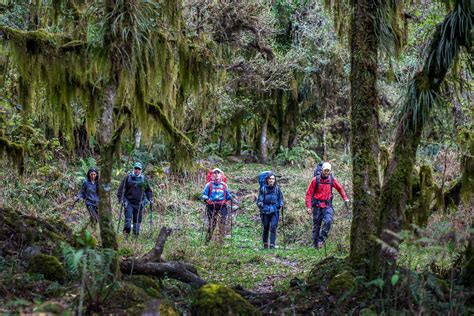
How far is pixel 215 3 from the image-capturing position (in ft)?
69.5

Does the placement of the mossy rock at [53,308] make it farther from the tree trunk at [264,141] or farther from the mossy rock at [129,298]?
the tree trunk at [264,141]

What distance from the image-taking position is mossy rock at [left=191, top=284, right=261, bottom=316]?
5527mm

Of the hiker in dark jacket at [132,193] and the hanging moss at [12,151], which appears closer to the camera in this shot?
the hanging moss at [12,151]

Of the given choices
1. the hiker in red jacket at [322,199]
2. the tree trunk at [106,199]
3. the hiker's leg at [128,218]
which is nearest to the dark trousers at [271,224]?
the hiker in red jacket at [322,199]

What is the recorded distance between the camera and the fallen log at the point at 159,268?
7125 millimetres

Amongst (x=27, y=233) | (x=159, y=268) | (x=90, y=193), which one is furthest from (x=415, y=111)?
(x=90, y=193)

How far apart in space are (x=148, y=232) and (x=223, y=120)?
56.8 feet

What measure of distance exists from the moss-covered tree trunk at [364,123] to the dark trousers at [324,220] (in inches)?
203

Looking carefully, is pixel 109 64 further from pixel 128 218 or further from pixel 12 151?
pixel 128 218

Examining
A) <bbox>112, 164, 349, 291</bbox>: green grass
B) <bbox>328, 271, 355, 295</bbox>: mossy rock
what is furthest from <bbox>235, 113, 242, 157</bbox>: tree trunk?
<bbox>328, 271, 355, 295</bbox>: mossy rock

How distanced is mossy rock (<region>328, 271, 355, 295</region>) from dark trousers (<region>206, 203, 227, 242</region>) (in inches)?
218

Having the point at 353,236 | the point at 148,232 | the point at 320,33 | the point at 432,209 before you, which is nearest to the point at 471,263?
the point at 353,236

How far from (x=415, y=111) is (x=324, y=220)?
6.51 m

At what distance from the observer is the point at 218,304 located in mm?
5578
